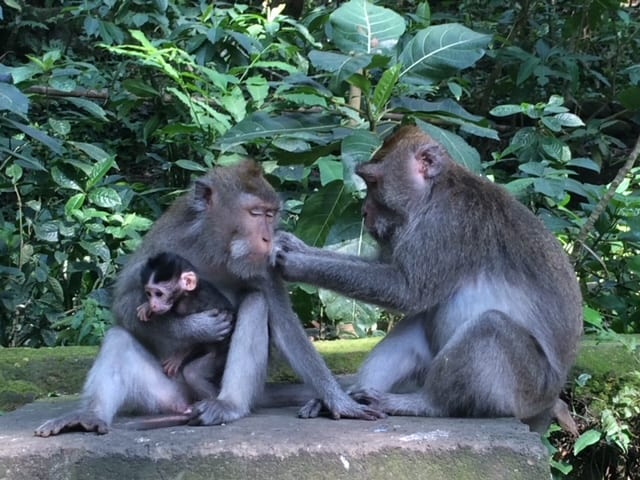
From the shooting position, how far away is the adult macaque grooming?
3.87 meters

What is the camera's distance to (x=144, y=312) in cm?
376

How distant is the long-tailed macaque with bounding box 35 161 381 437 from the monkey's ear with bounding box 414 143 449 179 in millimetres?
763

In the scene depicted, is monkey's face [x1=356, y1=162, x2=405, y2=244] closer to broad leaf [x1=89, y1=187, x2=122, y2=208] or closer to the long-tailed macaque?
the long-tailed macaque

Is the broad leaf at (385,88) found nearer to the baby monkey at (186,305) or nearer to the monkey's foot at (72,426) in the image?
the baby monkey at (186,305)

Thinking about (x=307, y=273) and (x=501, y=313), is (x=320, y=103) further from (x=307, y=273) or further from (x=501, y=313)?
(x=501, y=313)

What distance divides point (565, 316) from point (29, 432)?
2.48 metres

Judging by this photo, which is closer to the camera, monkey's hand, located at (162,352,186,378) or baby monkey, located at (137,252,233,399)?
baby monkey, located at (137,252,233,399)

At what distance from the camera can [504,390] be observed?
3857 millimetres

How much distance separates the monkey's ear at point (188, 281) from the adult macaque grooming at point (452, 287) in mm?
478

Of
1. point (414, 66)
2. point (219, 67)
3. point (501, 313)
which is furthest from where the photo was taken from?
point (219, 67)

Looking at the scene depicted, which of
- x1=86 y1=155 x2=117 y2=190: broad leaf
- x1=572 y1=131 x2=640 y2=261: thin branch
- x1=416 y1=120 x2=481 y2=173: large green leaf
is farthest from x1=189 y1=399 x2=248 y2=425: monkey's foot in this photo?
x1=572 y1=131 x2=640 y2=261: thin branch

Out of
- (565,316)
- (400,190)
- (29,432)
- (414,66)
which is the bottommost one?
(29,432)

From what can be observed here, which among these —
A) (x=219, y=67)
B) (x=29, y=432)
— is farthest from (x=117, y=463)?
(x=219, y=67)

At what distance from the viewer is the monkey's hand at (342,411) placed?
383 centimetres
